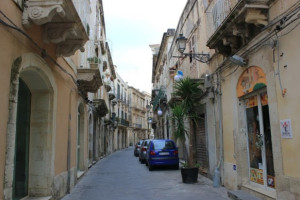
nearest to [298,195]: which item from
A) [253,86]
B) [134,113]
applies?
[253,86]

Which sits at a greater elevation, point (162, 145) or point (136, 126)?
point (136, 126)

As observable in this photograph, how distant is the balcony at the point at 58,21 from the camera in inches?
209

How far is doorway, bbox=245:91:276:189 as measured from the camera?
6906 millimetres

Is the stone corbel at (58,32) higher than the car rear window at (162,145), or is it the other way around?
the stone corbel at (58,32)

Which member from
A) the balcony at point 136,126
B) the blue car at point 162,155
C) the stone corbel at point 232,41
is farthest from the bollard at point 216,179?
the balcony at point 136,126

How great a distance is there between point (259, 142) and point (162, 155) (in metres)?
8.00

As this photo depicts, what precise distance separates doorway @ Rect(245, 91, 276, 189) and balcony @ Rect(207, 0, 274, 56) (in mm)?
1553

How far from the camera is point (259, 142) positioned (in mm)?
7199

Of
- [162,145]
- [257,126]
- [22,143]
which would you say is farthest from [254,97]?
[162,145]

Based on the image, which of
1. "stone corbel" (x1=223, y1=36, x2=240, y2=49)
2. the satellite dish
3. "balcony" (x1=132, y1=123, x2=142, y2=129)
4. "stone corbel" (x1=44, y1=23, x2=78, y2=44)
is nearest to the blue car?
"stone corbel" (x1=223, y1=36, x2=240, y2=49)

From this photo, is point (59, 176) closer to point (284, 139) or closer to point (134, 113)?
point (284, 139)

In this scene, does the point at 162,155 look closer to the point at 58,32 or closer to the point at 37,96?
the point at 37,96

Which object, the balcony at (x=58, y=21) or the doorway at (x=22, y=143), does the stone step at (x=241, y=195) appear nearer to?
the doorway at (x=22, y=143)

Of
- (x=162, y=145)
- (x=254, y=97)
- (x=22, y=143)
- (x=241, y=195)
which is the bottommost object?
(x=241, y=195)
